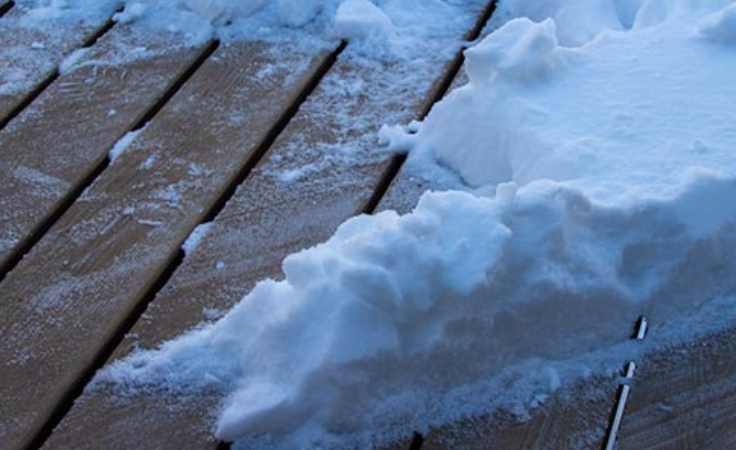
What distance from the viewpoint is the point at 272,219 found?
161 cm

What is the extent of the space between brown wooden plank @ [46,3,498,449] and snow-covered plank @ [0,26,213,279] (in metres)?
0.29

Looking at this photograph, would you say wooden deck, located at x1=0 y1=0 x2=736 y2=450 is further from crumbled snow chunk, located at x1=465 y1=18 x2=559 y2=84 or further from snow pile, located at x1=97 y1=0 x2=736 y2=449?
crumbled snow chunk, located at x1=465 y1=18 x2=559 y2=84

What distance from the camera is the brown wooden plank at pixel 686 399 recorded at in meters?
1.24

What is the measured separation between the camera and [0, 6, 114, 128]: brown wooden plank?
1.97 m

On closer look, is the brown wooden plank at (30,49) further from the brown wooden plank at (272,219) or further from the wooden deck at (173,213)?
the brown wooden plank at (272,219)

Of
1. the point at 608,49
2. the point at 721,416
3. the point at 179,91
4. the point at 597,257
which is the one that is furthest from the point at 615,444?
the point at 179,91

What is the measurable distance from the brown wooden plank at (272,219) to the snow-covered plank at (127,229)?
0.10ft

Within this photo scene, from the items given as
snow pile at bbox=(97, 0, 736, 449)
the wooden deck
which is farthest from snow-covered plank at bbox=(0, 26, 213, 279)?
snow pile at bbox=(97, 0, 736, 449)

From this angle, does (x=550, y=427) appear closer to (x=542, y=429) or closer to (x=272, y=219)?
(x=542, y=429)

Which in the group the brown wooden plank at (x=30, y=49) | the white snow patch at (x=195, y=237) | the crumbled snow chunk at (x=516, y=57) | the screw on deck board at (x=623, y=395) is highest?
the crumbled snow chunk at (x=516, y=57)

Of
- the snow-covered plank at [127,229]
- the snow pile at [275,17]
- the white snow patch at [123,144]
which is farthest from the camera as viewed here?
the snow pile at [275,17]

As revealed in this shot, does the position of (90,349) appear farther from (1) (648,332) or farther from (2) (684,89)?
(2) (684,89)

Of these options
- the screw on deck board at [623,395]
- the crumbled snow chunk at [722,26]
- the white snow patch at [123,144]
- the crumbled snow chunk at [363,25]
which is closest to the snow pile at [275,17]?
the crumbled snow chunk at [363,25]

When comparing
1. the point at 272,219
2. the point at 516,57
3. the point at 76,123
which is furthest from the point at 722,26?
the point at 76,123
